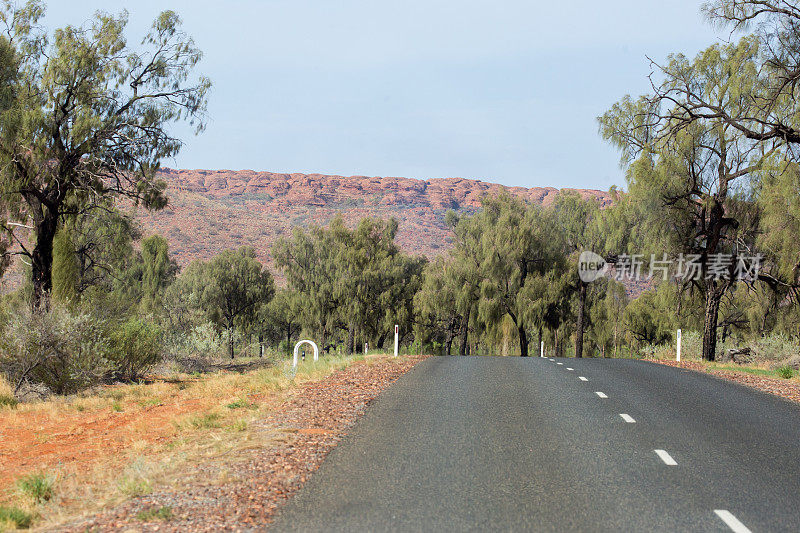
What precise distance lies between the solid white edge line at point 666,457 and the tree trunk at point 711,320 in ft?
68.2

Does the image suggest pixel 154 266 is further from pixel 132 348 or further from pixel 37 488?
pixel 37 488

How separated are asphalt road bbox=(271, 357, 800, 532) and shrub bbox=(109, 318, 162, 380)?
10746 mm

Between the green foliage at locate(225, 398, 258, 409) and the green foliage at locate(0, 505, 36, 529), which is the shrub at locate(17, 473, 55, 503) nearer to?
the green foliage at locate(0, 505, 36, 529)

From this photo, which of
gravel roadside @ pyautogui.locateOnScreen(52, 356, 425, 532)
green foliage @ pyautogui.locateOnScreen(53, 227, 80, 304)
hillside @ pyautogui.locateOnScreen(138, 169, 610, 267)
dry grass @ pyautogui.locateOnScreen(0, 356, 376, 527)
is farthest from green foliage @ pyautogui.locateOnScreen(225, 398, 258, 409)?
hillside @ pyautogui.locateOnScreen(138, 169, 610, 267)

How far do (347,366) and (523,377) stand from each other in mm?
4722

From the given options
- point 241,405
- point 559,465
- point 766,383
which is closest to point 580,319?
point 766,383

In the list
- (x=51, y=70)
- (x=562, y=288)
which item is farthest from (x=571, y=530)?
(x=562, y=288)

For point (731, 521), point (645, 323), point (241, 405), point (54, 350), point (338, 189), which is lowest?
point (645, 323)

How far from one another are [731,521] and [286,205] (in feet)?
515

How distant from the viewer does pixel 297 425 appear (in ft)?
32.3

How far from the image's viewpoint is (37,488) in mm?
7148

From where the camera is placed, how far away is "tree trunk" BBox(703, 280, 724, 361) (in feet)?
89.5

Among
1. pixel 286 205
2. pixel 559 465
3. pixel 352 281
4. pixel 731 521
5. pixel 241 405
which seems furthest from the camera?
pixel 286 205

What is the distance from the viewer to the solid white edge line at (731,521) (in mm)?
5344
